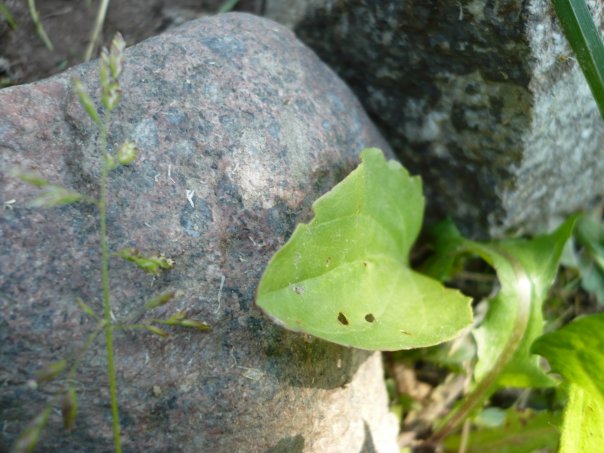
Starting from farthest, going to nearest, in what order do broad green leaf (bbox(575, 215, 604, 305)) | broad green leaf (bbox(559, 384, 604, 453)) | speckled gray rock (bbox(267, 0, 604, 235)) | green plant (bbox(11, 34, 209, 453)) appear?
1. broad green leaf (bbox(575, 215, 604, 305))
2. speckled gray rock (bbox(267, 0, 604, 235))
3. broad green leaf (bbox(559, 384, 604, 453))
4. green plant (bbox(11, 34, 209, 453))

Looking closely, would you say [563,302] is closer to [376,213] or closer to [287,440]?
[376,213]

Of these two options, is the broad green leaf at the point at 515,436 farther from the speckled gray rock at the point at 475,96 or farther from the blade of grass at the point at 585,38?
the blade of grass at the point at 585,38

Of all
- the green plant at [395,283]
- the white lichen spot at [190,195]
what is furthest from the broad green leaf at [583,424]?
the white lichen spot at [190,195]

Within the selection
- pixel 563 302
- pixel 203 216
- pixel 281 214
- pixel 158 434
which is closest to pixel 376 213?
pixel 281 214

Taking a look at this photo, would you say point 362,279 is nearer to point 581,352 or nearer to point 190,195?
point 190,195

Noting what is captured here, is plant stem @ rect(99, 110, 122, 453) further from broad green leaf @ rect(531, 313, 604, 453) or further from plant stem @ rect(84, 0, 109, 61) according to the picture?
broad green leaf @ rect(531, 313, 604, 453)

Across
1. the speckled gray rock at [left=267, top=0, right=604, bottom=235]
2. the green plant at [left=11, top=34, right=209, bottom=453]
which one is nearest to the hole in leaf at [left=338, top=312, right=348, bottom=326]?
the green plant at [left=11, top=34, right=209, bottom=453]

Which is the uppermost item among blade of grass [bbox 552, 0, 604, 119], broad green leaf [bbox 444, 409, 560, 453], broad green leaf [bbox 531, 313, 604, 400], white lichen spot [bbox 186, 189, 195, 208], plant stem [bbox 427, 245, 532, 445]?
blade of grass [bbox 552, 0, 604, 119]
